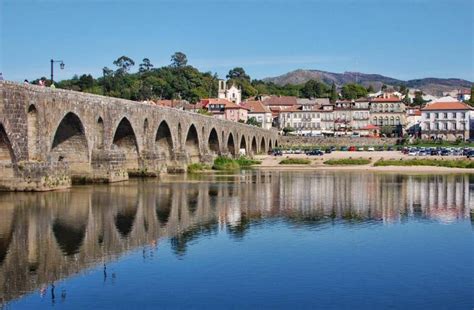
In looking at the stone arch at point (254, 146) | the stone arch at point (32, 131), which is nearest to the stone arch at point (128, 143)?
the stone arch at point (32, 131)

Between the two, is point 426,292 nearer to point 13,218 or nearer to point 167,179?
point 13,218

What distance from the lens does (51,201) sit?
3394 cm

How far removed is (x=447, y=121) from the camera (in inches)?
4840

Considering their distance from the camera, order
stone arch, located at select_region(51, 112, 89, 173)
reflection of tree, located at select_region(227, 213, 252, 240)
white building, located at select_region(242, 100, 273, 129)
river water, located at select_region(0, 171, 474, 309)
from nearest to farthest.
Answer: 1. river water, located at select_region(0, 171, 474, 309)
2. reflection of tree, located at select_region(227, 213, 252, 240)
3. stone arch, located at select_region(51, 112, 89, 173)
4. white building, located at select_region(242, 100, 273, 129)

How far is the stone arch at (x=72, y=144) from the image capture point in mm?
44375

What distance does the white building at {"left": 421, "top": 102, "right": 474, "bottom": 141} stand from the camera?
122m

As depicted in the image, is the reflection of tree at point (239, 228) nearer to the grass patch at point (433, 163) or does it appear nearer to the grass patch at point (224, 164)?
the grass patch at point (224, 164)

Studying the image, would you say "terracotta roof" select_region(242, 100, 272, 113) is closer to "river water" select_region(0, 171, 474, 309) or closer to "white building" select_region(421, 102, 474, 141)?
"white building" select_region(421, 102, 474, 141)

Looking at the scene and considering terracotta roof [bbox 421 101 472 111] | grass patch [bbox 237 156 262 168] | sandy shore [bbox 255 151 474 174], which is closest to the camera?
sandy shore [bbox 255 151 474 174]

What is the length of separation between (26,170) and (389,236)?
18.8m

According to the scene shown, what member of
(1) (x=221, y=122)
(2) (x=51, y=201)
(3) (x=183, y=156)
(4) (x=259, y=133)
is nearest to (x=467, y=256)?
(2) (x=51, y=201)

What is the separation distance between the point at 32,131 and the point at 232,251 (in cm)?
1796

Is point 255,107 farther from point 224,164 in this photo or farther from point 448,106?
point 224,164

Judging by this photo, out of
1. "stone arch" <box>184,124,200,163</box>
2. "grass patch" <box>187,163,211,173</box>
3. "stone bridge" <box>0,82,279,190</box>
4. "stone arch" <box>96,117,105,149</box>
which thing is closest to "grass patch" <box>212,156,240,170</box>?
"stone arch" <box>184,124,200,163</box>
